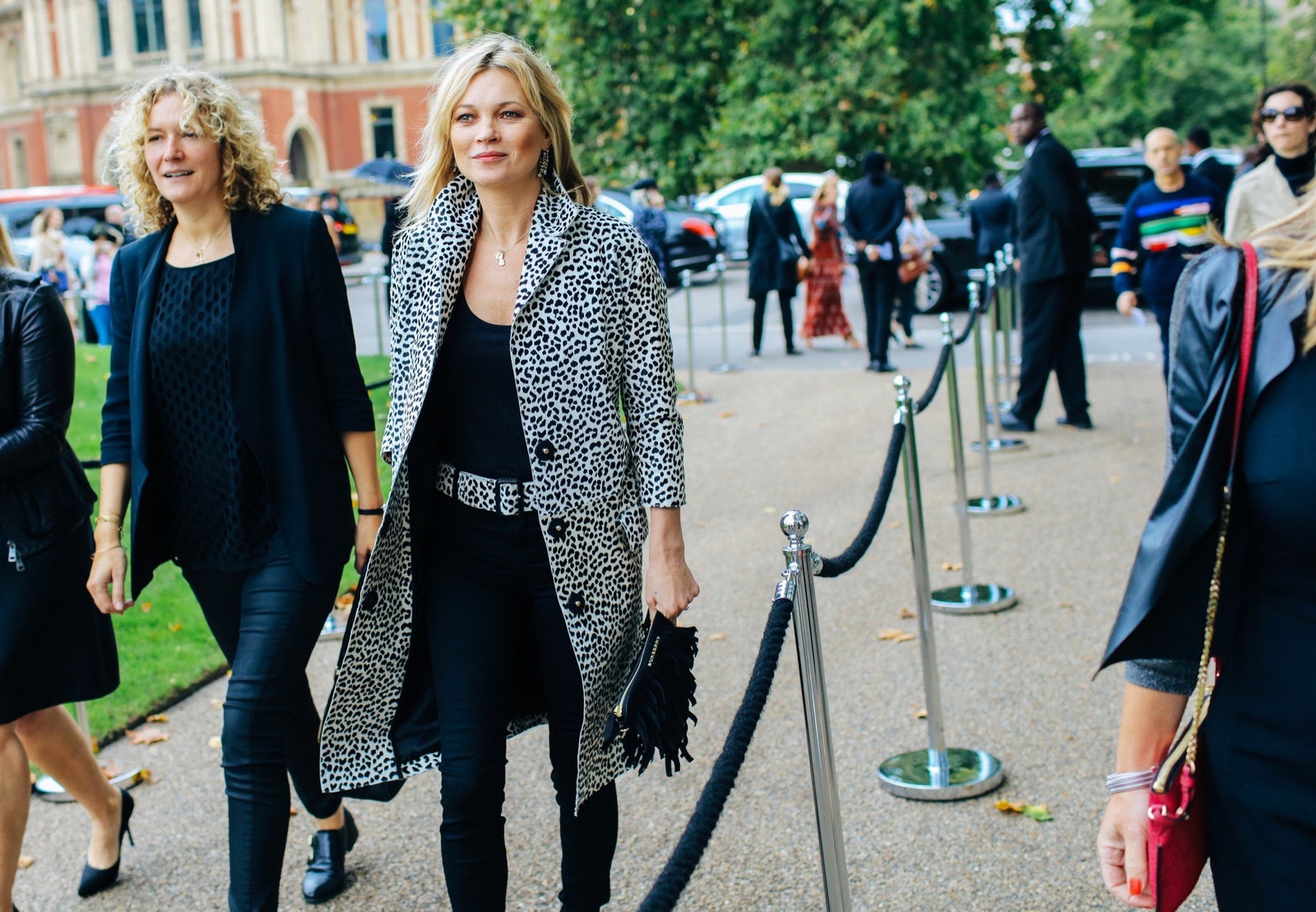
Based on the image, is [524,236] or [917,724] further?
[917,724]

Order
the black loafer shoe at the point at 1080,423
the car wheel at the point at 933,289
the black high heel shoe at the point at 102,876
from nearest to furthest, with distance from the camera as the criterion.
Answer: the black high heel shoe at the point at 102,876 < the black loafer shoe at the point at 1080,423 < the car wheel at the point at 933,289

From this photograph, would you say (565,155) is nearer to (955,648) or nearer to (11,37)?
(955,648)

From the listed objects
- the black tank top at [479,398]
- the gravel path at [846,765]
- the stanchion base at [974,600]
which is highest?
the black tank top at [479,398]

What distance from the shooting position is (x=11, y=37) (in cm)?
6284

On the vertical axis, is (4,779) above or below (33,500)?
below

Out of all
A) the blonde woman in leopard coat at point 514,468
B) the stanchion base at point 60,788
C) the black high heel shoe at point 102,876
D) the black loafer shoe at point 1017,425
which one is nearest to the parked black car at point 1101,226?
the black loafer shoe at point 1017,425

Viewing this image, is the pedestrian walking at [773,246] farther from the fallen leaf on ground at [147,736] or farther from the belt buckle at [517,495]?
the belt buckle at [517,495]

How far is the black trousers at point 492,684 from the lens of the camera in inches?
116

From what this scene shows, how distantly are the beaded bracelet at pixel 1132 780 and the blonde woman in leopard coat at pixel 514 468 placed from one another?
4.07ft

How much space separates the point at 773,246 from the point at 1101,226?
191 inches

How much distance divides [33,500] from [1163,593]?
292 cm

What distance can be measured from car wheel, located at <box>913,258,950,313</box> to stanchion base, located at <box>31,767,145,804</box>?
46.3 feet

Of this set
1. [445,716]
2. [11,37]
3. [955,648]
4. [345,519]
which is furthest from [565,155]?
[11,37]

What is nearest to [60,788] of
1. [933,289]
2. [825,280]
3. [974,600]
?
[974,600]
